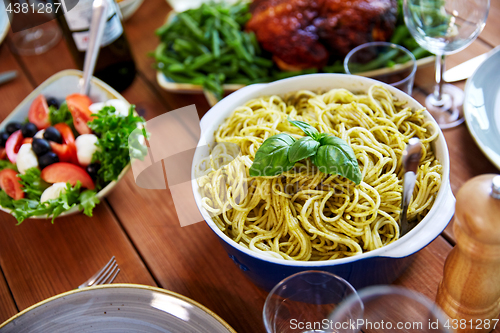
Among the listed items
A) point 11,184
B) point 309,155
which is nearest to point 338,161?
point 309,155

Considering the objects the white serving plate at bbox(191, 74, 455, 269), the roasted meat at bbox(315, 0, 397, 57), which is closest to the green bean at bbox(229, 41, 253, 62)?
the roasted meat at bbox(315, 0, 397, 57)

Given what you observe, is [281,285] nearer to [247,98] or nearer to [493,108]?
[247,98]

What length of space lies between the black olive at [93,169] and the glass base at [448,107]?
1008mm

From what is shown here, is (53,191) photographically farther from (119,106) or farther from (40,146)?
(119,106)

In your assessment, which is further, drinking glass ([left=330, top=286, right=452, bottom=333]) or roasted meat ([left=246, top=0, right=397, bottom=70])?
roasted meat ([left=246, top=0, right=397, bottom=70])

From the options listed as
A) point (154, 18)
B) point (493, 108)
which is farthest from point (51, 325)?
point (154, 18)

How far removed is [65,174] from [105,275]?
299 mm

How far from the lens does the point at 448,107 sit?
4.32 feet

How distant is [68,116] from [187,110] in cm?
39

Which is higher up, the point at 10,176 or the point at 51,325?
the point at 10,176

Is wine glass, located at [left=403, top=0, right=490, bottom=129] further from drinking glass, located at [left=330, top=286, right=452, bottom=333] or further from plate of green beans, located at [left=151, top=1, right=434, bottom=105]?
drinking glass, located at [left=330, top=286, right=452, bottom=333]

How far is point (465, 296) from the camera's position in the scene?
759mm

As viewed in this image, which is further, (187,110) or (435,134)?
(187,110)

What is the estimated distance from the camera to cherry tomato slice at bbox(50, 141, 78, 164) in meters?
1.20
